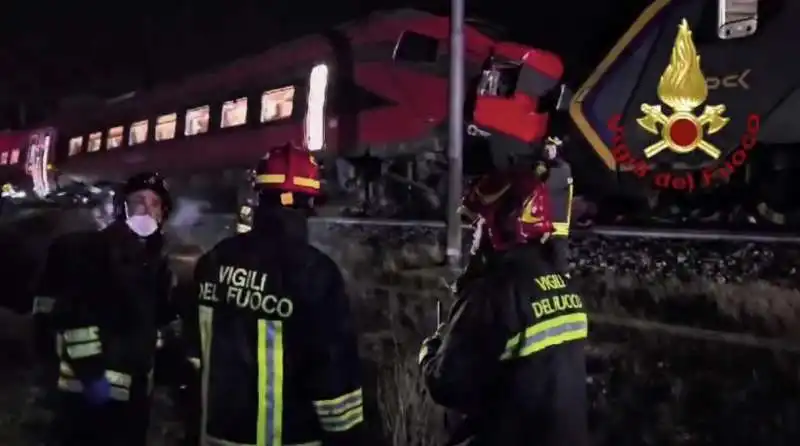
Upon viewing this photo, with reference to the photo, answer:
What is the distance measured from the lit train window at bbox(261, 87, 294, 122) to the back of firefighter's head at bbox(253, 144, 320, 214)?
12.5ft

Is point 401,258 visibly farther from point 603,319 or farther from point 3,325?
point 3,325

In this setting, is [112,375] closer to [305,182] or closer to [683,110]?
[305,182]

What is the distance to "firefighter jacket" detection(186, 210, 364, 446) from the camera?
1.97 m

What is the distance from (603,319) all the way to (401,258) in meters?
1.13

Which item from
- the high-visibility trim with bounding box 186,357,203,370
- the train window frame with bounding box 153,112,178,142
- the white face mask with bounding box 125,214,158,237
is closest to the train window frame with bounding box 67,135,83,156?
the train window frame with bounding box 153,112,178,142

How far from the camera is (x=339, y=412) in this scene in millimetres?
1965

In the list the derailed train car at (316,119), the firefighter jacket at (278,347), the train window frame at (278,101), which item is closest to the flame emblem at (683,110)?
the derailed train car at (316,119)

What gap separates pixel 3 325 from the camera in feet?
18.0

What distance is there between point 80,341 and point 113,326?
4.0 inches

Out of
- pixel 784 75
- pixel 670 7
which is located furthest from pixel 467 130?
pixel 784 75

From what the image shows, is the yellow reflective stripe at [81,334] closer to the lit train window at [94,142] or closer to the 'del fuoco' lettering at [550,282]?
the 'del fuoco' lettering at [550,282]

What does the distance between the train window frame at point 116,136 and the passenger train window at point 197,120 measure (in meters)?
0.46

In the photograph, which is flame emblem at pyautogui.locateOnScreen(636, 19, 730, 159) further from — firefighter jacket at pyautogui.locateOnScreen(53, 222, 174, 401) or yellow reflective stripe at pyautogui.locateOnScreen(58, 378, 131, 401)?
yellow reflective stripe at pyautogui.locateOnScreen(58, 378, 131, 401)

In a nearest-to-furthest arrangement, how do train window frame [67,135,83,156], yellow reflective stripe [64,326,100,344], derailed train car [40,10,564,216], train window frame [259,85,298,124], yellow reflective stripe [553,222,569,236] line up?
yellow reflective stripe [64,326,100,344] < yellow reflective stripe [553,222,569,236] < derailed train car [40,10,564,216] < train window frame [259,85,298,124] < train window frame [67,135,83,156]
